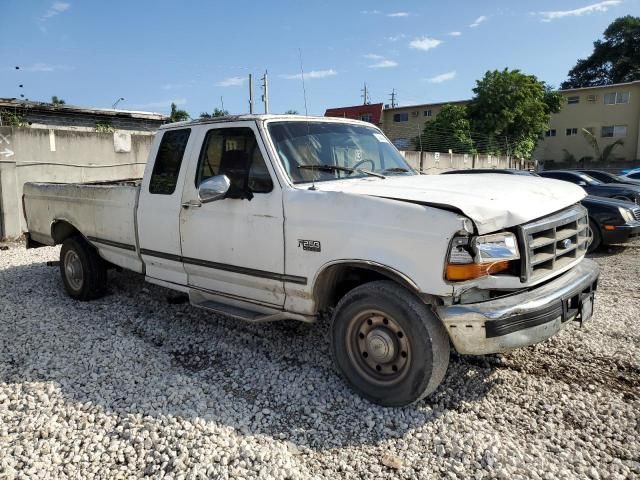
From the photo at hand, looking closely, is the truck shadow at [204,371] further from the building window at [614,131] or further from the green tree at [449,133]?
the building window at [614,131]

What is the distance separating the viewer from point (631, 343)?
169 inches

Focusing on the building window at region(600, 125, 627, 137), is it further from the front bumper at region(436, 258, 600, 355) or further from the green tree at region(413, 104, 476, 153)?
the front bumper at region(436, 258, 600, 355)

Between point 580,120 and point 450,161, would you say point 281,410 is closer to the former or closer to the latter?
point 450,161

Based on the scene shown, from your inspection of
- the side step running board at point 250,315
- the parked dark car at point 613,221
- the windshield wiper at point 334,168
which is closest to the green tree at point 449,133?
the parked dark car at point 613,221

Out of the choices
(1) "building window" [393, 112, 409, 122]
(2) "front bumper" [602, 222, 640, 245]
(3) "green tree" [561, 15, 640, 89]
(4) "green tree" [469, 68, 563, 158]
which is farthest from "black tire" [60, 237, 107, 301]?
(3) "green tree" [561, 15, 640, 89]

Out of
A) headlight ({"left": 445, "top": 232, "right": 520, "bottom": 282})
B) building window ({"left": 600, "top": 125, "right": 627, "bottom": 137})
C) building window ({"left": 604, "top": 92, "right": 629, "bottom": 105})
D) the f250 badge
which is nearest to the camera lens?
headlight ({"left": 445, "top": 232, "right": 520, "bottom": 282})

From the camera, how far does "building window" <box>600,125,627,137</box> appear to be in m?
36.8

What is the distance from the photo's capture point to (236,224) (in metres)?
3.91

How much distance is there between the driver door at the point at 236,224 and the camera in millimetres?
3725

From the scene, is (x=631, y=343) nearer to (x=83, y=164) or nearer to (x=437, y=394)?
(x=437, y=394)

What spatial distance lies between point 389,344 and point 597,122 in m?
41.6

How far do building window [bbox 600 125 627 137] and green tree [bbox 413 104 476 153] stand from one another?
13350 millimetres

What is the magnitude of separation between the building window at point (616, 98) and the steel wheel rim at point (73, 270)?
4110 cm

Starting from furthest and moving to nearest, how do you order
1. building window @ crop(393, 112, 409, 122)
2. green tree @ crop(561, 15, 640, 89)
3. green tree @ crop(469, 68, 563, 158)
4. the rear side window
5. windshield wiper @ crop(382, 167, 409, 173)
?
green tree @ crop(561, 15, 640, 89)
building window @ crop(393, 112, 409, 122)
green tree @ crop(469, 68, 563, 158)
the rear side window
windshield wiper @ crop(382, 167, 409, 173)
